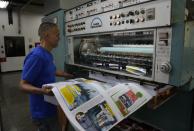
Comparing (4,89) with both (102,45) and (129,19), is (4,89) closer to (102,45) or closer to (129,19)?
(102,45)

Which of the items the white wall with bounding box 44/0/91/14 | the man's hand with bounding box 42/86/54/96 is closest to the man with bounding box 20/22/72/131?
the man's hand with bounding box 42/86/54/96

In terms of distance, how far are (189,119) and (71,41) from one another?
163cm

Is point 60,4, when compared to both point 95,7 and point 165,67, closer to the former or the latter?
point 95,7

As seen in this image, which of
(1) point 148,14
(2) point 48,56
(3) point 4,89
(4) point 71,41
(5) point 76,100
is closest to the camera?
(5) point 76,100

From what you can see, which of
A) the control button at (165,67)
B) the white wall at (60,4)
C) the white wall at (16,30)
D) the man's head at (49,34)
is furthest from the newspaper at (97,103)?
the white wall at (16,30)

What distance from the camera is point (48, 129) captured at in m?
1.43

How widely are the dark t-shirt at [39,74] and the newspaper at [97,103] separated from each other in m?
0.30

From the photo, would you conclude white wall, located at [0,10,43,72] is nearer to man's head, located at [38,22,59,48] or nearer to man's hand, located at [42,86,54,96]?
man's head, located at [38,22,59,48]

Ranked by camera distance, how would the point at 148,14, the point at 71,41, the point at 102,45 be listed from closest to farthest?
the point at 148,14 → the point at 102,45 → the point at 71,41

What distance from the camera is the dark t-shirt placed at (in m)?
1.23

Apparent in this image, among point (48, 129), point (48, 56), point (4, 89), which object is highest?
point (48, 56)

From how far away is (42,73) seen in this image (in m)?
1.32

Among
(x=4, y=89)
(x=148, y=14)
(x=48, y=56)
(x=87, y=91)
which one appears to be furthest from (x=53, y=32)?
(x=4, y=89)

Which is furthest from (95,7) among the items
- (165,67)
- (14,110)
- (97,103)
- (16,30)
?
(16,30)
